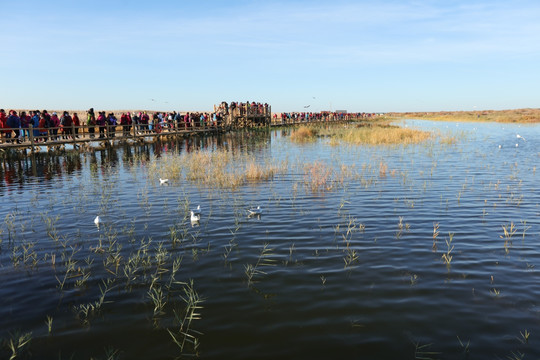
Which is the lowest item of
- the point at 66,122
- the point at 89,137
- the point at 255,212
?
the point at 255,212

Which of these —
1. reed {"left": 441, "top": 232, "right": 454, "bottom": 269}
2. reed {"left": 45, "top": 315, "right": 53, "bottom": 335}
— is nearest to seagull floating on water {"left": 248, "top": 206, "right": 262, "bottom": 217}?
reed {"left": 441, "top": 232, "right": 454, "bottom": 269}

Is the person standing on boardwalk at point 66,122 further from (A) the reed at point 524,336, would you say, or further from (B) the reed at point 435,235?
(A) the reed at point 524,336

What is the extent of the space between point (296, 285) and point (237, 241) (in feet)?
6.81

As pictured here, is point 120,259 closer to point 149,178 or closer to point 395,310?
point 395,310

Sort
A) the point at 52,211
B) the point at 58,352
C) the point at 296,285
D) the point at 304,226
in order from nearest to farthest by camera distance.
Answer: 1. the point at 58,352
2. the point at 296,285
3. the point at 304,226
4. the point at 52,211

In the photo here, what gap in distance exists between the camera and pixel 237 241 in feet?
22.9

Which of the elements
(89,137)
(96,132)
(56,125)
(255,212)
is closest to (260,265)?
(255,212)

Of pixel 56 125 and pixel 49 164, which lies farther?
pixel 56 125

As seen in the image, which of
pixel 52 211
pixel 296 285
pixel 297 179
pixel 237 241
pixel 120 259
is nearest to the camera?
pixel 296 285

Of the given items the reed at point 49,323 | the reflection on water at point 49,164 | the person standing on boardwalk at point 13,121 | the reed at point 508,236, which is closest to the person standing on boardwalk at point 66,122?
the reflection on water at point 49,164

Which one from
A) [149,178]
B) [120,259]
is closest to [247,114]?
[149,178]

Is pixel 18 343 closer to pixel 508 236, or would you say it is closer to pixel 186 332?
pixel 186 332

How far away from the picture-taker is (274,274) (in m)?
5.52

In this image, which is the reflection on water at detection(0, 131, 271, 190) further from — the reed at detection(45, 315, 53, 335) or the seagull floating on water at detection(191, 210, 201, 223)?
the reed at detection(45, 315, 53, 335)
